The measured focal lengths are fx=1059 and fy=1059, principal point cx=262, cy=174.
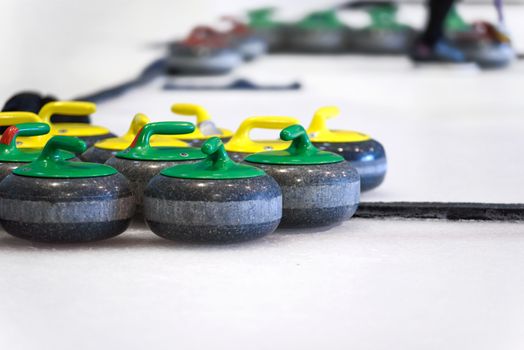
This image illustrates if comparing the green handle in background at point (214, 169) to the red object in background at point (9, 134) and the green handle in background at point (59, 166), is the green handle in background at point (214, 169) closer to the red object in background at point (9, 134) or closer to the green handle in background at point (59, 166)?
the green handle in background at point (59, 166)

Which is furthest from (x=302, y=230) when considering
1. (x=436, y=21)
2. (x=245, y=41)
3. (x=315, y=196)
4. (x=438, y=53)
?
(x=245, y=41)

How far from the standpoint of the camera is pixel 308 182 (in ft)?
5.19

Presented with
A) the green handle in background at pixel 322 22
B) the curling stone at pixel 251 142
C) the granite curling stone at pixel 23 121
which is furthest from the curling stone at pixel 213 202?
the green handle in background at pixel 322 22

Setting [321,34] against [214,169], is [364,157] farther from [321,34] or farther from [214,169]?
[321,34]

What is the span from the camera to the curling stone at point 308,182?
158 centimetres

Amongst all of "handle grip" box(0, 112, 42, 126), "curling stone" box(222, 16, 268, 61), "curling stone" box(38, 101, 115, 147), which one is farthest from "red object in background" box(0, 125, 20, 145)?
"curling stone" box(222, 16, 268, 61)

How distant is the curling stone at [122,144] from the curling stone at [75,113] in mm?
103

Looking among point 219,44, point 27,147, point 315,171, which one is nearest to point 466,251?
point 315,171

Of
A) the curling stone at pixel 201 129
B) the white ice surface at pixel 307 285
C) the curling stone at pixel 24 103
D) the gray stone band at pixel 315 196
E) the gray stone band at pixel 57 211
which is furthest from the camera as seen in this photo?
the curling stone at pixel 24 103

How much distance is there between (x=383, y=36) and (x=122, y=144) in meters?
4.57

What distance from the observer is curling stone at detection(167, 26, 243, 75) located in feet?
15.8

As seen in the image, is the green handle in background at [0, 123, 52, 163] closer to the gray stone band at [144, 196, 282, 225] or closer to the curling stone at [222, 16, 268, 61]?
the gray stone band at [144, 196, 282, 225]

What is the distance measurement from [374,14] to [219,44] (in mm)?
1491

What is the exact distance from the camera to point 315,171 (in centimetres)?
159
